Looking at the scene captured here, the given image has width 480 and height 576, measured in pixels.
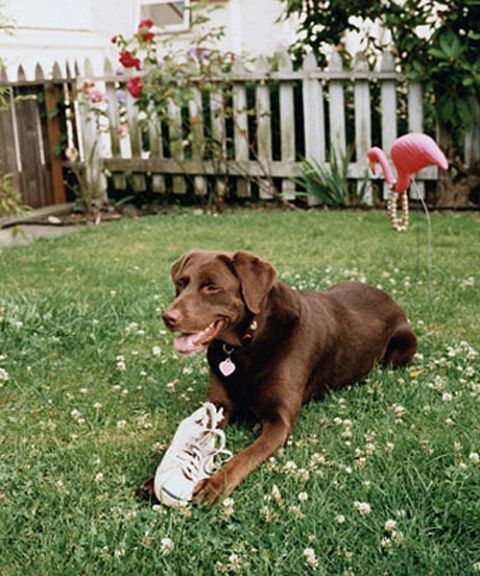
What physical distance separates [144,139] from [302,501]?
28.2 feet

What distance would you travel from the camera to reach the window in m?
14.3

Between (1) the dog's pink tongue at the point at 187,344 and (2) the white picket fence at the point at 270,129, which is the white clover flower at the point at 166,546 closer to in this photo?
(1) the dog's pink tongue at the point at 187,344

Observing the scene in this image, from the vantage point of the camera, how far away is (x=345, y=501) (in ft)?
9.52

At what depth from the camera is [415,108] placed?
29.6 feet

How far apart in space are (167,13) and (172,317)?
1249cm

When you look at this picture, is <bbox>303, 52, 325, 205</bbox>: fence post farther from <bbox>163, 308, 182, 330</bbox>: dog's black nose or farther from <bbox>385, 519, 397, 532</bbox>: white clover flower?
<bbox>385, 519, 397, 532</bbox>: white clover flower

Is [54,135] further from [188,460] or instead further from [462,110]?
[188,460]

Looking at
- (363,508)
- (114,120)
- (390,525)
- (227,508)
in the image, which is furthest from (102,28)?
(390,525)

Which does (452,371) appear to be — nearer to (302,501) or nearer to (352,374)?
(352,374)

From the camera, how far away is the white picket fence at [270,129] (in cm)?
914

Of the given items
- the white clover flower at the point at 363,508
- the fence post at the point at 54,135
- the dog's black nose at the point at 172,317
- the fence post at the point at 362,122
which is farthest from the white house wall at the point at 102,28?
the white clover flower at the point at 363,508

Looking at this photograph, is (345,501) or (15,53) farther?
(15,53)

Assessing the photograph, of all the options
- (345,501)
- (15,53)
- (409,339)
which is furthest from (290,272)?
(15,53)

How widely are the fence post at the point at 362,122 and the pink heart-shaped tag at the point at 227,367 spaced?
236 inches
